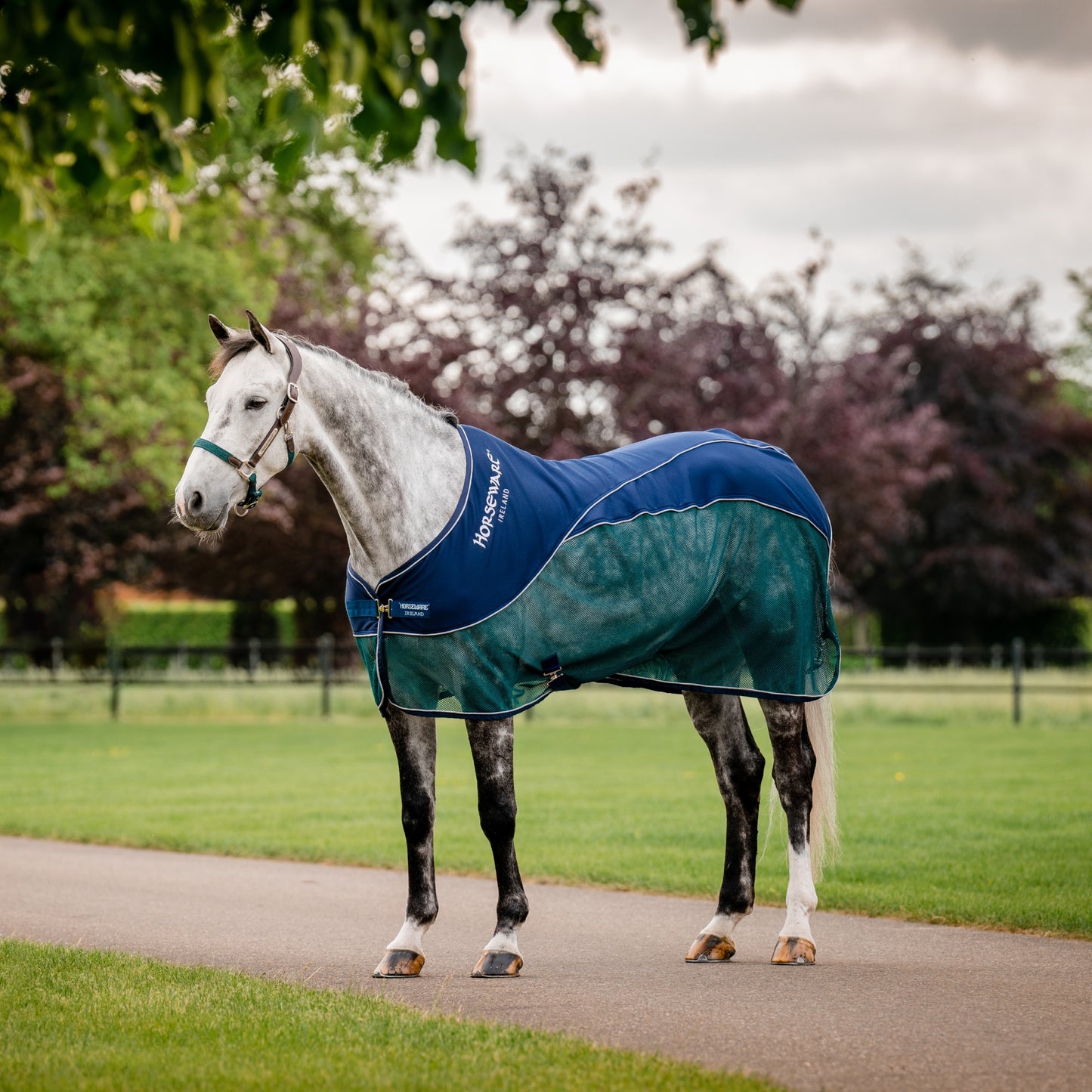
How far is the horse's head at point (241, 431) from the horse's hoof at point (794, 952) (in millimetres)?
2714

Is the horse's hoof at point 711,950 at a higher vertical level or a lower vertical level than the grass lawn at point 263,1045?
lower

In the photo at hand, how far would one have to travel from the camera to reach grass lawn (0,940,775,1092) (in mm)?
3807

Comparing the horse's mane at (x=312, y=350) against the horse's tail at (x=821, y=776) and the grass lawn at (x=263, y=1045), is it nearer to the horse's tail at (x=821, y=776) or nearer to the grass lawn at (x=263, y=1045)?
the horse's tail at (x=821, y=776)

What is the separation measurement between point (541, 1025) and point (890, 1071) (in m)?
1.14

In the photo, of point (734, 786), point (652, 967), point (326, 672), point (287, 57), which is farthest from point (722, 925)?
point (326, 672)

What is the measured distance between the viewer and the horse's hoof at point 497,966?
Answer: 17.7ft

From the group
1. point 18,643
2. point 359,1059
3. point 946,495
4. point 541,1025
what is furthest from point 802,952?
point 946,495

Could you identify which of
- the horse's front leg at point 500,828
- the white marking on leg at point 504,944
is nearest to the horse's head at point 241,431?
the horse's front leg at point 500,828

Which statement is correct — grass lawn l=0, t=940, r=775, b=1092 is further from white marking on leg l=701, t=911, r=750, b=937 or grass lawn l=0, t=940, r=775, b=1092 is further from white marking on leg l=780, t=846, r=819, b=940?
white marking on leg l=780, t=846, r=819, b=940

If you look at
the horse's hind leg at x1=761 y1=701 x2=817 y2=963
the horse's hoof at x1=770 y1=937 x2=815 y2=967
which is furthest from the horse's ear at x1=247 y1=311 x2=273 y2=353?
the horse's hoof at x1=770 y1=937 x2=815 y2=967

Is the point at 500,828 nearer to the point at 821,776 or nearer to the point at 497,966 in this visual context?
the point at 497,966

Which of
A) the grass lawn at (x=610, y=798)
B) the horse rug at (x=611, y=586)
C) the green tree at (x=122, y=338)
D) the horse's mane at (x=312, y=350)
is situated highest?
the green tree at (x=122, y=338)

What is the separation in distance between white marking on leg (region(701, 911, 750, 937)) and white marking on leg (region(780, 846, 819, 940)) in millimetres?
204

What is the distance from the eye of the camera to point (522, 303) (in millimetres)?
26094
